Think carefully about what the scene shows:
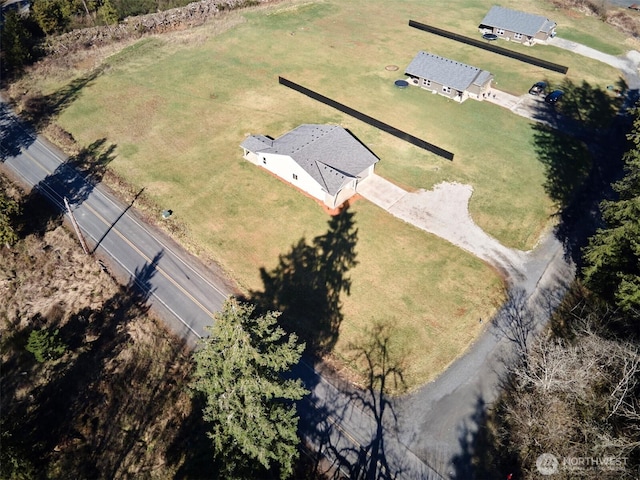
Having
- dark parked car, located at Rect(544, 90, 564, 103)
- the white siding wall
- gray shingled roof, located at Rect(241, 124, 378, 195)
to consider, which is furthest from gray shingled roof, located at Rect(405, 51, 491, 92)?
the white siding wall

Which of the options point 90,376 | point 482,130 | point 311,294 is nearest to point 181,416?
point 90,376

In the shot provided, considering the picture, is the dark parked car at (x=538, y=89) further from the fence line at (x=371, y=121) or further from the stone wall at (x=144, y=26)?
the stone wall at (x=144, y=26)

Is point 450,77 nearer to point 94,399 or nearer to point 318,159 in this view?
point 318,159

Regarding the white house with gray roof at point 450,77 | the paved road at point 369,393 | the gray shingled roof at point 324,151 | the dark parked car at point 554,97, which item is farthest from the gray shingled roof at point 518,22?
the paved road at point 369,393

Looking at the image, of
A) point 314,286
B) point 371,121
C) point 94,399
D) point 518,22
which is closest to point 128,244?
point 94,399

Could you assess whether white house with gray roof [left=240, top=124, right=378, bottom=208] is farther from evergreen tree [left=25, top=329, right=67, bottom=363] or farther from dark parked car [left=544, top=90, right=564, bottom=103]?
dark parked car [left=544, top=90, right=564, bottom=103]

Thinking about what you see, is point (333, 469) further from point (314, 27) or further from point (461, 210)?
point (314, 27)
